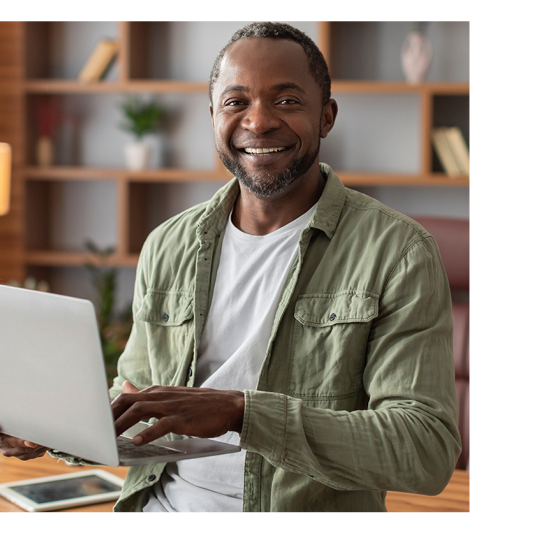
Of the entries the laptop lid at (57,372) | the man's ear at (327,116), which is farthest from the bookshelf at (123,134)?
the laptop lid at (57,372)

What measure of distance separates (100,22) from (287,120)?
2794 millimetres

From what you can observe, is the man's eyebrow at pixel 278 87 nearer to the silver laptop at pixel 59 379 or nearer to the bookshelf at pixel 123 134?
the silver laptop at pixel 59 379

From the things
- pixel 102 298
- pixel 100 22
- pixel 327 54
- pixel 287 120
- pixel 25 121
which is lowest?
pixel 102 298

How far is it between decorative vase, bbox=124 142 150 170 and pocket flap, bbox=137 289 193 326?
226 centimetres

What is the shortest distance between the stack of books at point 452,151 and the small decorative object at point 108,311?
1.66m

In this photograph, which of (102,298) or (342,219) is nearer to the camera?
(342,219)

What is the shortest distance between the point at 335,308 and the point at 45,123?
9.34 feet

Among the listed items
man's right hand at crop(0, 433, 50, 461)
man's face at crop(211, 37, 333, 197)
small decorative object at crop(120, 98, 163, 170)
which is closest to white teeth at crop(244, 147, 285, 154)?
man's face at crop(211, 37, 333, 197)

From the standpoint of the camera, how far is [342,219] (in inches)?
49.9

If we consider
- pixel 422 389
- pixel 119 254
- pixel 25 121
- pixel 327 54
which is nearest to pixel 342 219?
pixel 422 389

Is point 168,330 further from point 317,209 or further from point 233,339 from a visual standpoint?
point 317,209

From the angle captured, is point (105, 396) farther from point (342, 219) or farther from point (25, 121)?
point (25, 121)

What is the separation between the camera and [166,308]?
137 centimetres

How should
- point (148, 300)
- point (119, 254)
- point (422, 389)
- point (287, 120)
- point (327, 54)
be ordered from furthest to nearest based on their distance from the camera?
point (119, 254) → point (327, 54) → point (148, 300) → point (287, 120) → point (422, 389)
